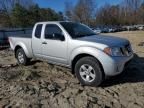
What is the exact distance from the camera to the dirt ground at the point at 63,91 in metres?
5.40

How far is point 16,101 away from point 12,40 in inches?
180

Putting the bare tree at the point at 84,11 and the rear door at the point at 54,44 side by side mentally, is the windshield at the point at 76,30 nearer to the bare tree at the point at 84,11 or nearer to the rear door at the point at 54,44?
the rear door at the point at 54,44

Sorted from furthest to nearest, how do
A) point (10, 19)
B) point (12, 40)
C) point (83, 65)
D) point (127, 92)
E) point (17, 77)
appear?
1. point (10, 19)
2. point (12, 40)
3. point (17, 77)
4. point (83, 65)
5. point (127, 92)

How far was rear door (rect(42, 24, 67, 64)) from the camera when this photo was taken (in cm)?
716

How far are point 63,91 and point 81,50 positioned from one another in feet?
4.01

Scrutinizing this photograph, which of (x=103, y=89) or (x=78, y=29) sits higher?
(x=78, y=29)

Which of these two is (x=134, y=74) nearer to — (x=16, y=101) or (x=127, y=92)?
(x=127, y=92)

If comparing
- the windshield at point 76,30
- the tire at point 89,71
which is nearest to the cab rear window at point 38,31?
the windshield at point 76,30

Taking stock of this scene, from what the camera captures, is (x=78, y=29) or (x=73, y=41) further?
(x=78, y=29)

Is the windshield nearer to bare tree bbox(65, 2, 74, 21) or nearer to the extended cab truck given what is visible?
the extended cab truck

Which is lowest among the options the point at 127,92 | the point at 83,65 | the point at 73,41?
the point at 127,92

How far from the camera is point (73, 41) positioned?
6855 mm

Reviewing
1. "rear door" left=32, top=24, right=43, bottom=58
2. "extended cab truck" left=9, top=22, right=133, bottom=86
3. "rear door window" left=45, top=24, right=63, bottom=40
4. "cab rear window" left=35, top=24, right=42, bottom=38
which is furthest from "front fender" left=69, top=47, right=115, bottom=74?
"cab rear window" left=35, top=24, right=42, bottom=38

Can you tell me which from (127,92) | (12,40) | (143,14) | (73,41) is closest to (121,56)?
(127,92)
